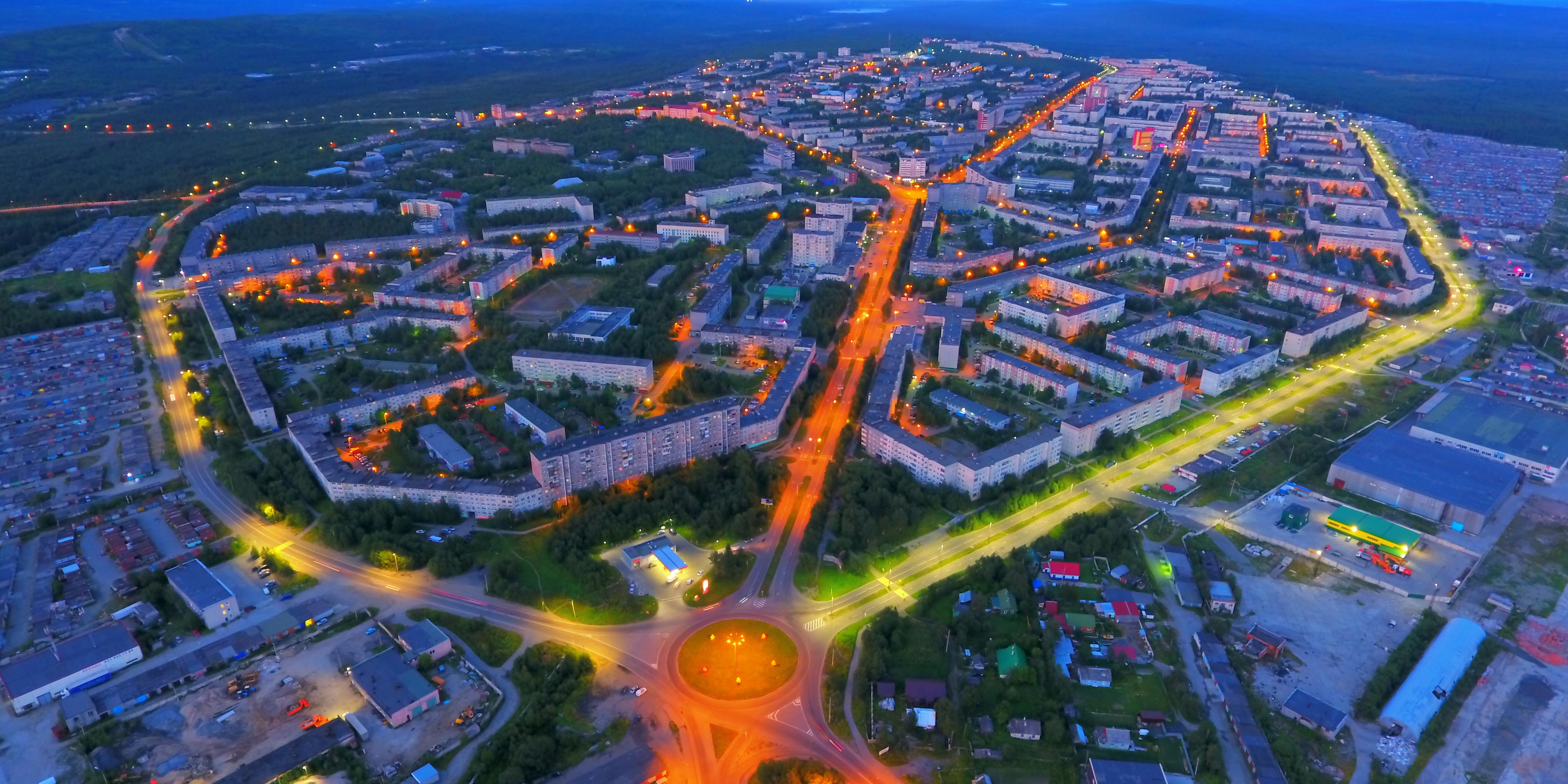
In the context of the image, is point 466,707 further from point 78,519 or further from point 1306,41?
point 1306,41

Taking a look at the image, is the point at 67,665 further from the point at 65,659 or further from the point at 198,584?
the point at 198,584

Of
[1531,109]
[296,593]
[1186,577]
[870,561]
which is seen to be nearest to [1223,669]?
[1186,577]

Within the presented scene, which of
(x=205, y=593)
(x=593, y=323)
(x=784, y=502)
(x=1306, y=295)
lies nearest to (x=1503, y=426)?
(x=1306, y=295)

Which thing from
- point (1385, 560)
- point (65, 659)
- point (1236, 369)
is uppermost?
point (1236, 369)

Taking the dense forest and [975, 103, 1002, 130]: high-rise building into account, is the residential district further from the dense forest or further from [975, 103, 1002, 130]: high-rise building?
[975, 103, 1002, 130]: high-rise building

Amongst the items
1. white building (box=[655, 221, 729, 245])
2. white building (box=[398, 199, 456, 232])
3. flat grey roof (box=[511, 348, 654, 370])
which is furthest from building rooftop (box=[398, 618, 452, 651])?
white building (box=[398, 199, 456, 232])

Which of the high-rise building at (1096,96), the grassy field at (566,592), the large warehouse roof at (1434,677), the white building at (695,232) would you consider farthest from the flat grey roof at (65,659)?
the high-rise building at (1096,96)
